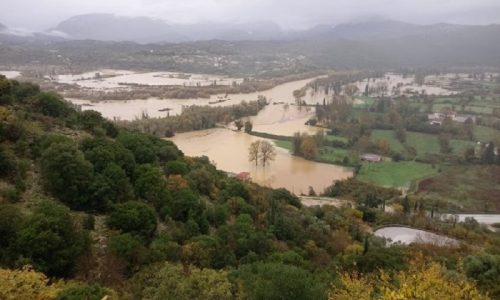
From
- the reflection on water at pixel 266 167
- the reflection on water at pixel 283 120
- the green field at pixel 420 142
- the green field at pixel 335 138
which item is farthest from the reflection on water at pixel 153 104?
the green field at pixel 420 142

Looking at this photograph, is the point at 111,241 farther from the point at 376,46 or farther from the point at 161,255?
the point at 376,46

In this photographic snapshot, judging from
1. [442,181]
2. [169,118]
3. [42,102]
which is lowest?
[442,181]

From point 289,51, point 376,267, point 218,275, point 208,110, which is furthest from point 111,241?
point 289,51

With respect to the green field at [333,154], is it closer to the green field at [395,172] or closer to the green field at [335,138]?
the green field at [395,172]

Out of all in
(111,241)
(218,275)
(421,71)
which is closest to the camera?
(218,275)

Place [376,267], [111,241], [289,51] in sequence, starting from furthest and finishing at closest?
[289,51]
[376,267]
[111,241]

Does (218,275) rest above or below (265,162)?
above
